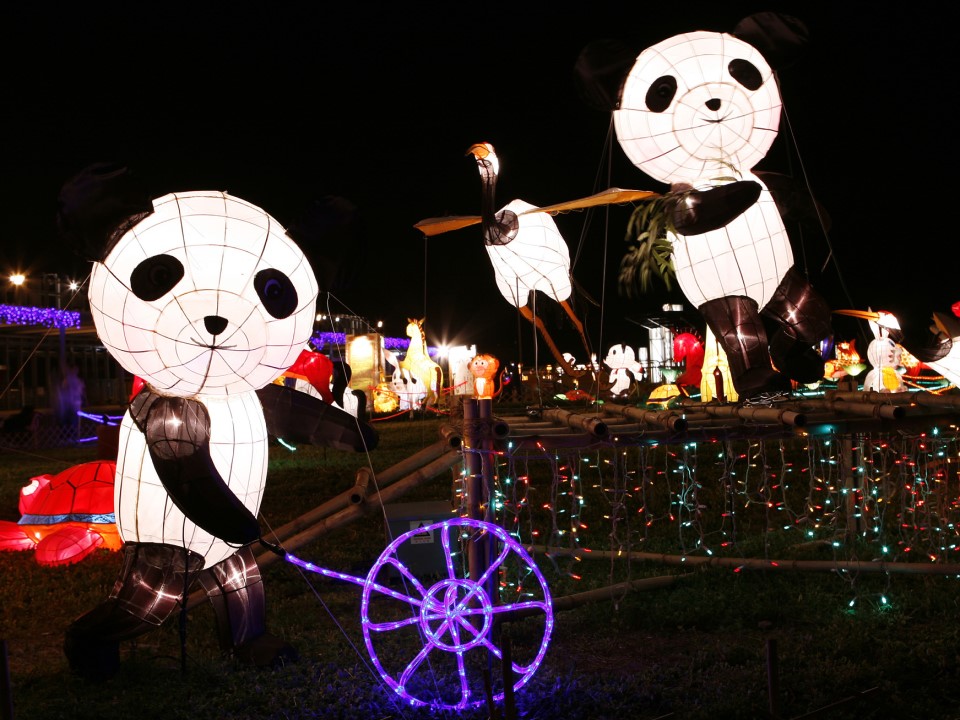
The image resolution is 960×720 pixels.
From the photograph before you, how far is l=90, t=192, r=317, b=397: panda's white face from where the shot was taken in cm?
412

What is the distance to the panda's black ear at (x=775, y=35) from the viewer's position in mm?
5180

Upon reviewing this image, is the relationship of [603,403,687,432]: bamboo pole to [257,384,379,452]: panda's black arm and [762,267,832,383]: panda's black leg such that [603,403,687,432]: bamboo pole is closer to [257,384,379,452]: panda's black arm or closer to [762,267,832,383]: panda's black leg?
[762,267,832,383]: panda's black leg

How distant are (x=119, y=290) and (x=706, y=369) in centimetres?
1259

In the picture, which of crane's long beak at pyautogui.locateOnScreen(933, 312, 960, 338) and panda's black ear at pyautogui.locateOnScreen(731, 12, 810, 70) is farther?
crane's long beak at pyautogui.locateOnScreen(933, 312, 960, 338)

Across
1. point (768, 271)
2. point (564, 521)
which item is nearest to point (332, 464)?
point (564, 521)

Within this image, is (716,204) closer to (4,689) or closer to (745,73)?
(745,73)

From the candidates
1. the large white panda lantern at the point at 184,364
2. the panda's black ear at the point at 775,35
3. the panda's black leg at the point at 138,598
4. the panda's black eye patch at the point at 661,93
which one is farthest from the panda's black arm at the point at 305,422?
the panda's black ear at the point at 775,35

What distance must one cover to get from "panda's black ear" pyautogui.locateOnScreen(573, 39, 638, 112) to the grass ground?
10.1 ft

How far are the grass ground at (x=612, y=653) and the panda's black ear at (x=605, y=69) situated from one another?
10.1ft

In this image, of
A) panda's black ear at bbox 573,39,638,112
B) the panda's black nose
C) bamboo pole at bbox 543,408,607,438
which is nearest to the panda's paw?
the panda's black nose

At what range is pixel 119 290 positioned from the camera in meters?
4.13

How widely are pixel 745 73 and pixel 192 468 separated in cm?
384

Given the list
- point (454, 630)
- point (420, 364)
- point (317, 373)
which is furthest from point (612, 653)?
point (420, 364)

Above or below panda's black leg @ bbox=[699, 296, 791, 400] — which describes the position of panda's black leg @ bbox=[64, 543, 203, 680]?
below
